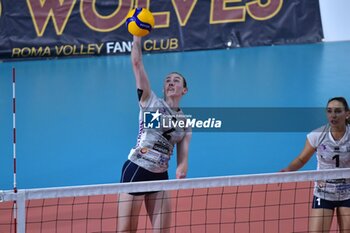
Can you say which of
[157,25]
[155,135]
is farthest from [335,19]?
[155,135]

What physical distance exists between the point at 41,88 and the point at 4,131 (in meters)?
3.49

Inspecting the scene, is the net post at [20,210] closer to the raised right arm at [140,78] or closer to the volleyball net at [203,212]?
the raised right arm at [140,78]

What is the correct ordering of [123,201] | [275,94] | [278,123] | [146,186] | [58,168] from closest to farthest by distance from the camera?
1. [146,186]
2. [123,201]
3. [58,168]
4. [278,123]
5. [275,94]

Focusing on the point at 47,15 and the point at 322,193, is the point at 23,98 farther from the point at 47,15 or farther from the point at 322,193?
the point at 322,193

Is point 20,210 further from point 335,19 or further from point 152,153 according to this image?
point 335,19

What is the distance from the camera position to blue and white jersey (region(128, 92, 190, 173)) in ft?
21.2

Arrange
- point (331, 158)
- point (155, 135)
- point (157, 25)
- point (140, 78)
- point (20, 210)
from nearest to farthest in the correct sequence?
1. point (20, 210)
2. point (140, 78)
3. point (155, 135)
4. point (331, 158)
5. point (157, 25)

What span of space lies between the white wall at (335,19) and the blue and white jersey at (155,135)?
15.1 meters

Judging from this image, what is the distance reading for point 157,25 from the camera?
20.5 metres

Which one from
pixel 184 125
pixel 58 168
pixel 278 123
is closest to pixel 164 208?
pixel 184 125

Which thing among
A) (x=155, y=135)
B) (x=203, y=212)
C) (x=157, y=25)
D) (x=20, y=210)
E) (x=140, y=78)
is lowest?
(x=203, y=212)

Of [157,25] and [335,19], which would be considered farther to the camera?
[335,19]

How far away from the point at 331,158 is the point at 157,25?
14.2 meters

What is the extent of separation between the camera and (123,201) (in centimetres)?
636
